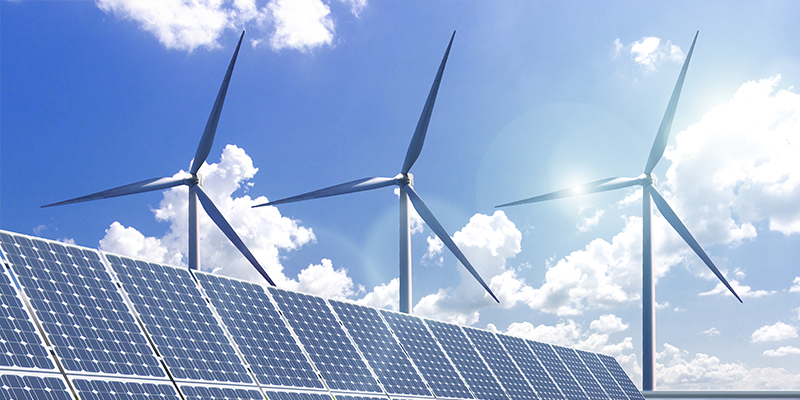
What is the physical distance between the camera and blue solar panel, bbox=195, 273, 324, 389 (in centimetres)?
2108

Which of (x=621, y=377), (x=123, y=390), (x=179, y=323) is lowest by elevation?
(x=123, y=390)

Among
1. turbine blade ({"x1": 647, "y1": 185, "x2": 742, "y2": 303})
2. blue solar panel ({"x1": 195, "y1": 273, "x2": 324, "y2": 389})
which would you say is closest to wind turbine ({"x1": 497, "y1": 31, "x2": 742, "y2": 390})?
turbine blade ({"x1": 647, "y1": 185, "x2": 742, "y2": 303})

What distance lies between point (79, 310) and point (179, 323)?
302 cm

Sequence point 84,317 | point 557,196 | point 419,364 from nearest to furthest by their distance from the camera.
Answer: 1. point 84,317
2. point 419,364
3. point 557,196

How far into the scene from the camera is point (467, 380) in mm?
28312

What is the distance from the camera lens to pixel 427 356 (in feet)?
91.9

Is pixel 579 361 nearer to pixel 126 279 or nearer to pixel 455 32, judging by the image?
pixel 455 32

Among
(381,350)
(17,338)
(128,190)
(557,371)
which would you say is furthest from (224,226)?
(17,338)

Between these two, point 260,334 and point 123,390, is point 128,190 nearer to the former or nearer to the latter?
point 260,334

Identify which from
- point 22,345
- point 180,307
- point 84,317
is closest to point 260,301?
point 180,307

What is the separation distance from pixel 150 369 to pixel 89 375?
1.76 meters

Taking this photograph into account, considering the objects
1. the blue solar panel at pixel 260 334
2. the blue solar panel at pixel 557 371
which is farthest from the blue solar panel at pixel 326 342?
the blue solar panel at pixel 557 371

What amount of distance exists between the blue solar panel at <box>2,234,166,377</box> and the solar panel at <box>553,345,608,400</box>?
2597 centimetres

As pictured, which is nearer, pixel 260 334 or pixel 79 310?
pixel 79 310
